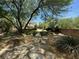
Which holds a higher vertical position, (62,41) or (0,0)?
(0,0)

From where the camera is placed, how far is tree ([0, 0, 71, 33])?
52.1 feet

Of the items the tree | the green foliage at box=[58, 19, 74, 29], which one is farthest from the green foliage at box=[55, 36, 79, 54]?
the green foliage at box=[58, 19, 74, 29]

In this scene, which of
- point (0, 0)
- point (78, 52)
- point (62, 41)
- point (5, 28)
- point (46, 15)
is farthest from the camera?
point (5, 28)

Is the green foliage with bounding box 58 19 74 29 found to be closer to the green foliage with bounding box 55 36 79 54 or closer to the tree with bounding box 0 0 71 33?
the tree with bounding box 0 0 71 33

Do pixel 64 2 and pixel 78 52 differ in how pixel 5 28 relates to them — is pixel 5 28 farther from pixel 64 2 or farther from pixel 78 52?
pixel 78 52

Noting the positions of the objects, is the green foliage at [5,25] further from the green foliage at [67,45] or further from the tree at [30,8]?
the green foliage at [67,45]

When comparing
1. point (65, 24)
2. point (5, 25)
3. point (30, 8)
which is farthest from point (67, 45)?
point (65, 24)

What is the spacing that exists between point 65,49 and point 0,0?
26.8 feet

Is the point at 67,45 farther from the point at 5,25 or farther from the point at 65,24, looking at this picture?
the point at 65,24

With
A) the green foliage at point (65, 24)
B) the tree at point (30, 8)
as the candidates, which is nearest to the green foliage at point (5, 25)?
the tree at point (30, 8)

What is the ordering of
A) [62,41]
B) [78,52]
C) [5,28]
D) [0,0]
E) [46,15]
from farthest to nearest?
1. [5,28]
2. [46,15]
3. [0,0]
4. [62,41]
5. [78,52]

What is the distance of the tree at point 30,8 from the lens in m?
15.9

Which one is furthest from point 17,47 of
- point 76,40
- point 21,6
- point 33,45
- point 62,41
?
point 21,6

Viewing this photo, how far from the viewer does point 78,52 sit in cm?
961
